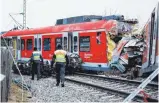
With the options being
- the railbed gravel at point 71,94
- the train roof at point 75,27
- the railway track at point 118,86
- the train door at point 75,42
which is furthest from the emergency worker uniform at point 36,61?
the railbed gravel at point 71,94

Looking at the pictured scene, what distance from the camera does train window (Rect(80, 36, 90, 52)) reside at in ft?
66.2

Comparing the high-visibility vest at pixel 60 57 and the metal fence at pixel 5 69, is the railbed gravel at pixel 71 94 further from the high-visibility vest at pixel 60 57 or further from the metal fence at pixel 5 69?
the metal fence at pixel 5 69

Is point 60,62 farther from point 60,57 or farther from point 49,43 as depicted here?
point 49,43

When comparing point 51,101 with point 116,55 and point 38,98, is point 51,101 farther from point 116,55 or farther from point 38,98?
point 116,55

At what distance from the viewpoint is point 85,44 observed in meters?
20.4

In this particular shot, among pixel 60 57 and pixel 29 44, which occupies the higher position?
pixel 60 57

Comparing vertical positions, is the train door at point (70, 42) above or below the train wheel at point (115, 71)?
above

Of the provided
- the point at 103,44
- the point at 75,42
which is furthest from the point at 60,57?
the point at 75,42

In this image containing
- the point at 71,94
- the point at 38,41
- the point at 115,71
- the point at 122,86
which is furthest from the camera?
the point at 38,41

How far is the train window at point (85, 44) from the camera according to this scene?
66.2 ft

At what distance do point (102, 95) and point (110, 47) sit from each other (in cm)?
624

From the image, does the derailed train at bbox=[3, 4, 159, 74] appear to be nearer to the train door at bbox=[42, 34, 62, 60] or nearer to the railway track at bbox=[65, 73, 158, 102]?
the train door at bbox=[42, 34, 62, 60]

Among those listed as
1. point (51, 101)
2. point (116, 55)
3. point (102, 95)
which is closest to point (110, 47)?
point (116, 55)

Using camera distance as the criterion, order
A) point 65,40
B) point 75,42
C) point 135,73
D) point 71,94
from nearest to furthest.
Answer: point 71,94 < point 135,73 < point 75,42 < point 65,40
